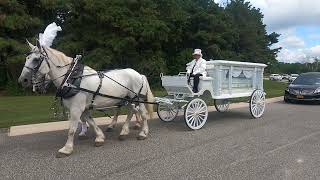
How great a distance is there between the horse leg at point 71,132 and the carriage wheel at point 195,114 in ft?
10.7

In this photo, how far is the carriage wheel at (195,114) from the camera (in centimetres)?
1113

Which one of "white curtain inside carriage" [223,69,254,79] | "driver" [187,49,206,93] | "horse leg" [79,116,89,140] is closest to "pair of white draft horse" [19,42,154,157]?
"horse leg" [79,116,89,140]

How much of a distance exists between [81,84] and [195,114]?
139 inches

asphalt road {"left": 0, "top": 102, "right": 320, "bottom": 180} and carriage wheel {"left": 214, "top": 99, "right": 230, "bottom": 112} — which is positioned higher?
carriage wheel {"left": 214, "top": 99, "right": 230, "bottom": 112}

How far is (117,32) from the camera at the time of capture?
31625 mm

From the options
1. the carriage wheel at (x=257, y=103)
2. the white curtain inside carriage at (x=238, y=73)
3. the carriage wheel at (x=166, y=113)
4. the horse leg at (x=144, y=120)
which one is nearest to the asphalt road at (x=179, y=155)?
the horse leg at (x=144, y=120)

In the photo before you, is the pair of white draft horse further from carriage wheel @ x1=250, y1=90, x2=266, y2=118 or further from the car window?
the car window

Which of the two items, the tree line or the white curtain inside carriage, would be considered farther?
the tree line

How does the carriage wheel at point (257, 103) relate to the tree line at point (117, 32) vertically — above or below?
below

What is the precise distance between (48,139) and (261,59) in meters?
44.0

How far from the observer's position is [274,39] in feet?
224

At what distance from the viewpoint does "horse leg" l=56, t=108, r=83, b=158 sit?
27.2 feet

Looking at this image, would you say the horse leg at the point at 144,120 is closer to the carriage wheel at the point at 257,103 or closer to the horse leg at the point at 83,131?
the horse leg at the point at 83,131

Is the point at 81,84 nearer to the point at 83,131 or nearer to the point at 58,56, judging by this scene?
the point at 58,56
